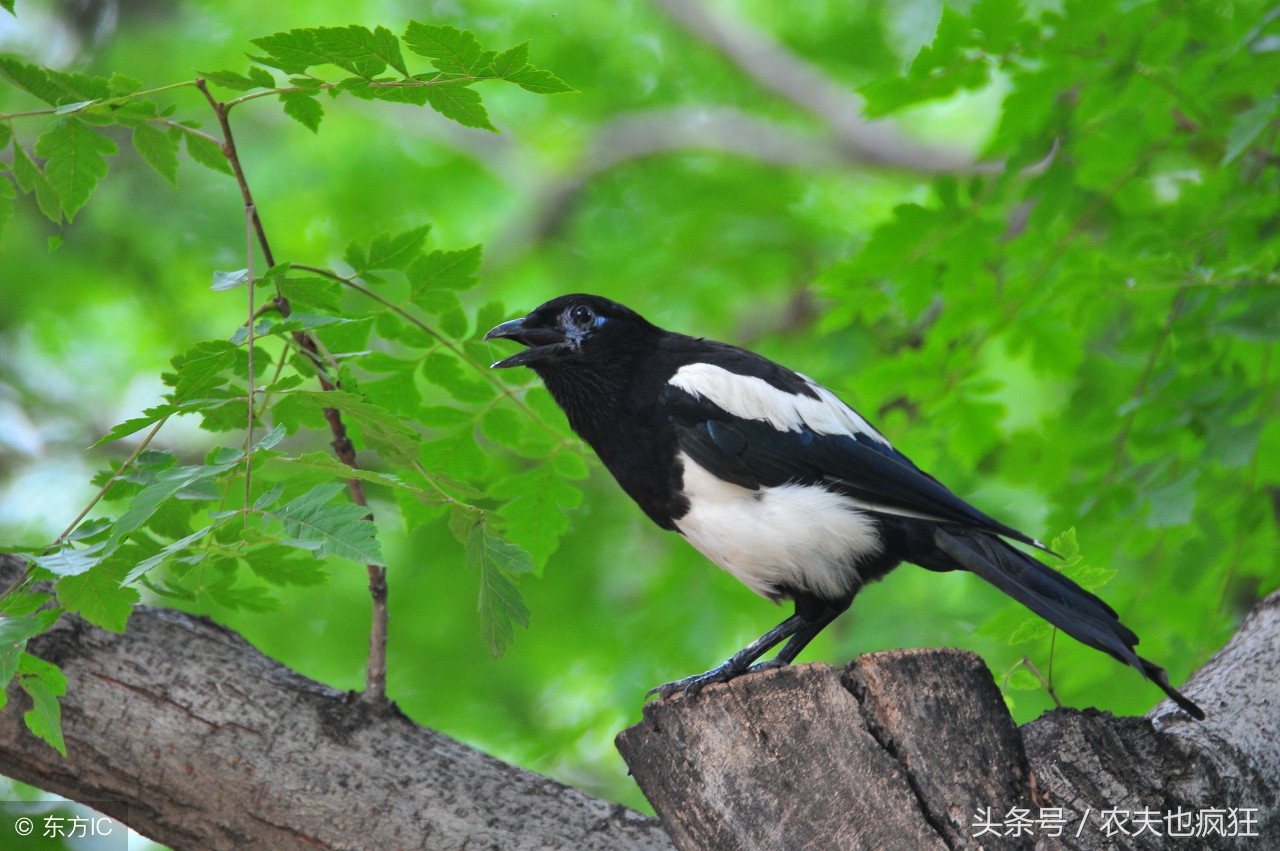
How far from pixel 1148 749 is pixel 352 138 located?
22.2 ft

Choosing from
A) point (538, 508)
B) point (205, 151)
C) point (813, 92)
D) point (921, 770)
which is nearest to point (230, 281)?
point (205, 151)

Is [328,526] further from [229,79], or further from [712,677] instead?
[712,677]

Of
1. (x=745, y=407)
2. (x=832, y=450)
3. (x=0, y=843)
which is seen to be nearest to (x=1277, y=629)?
(x=832, y=450)

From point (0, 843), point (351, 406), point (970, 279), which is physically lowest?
point (0, 843)

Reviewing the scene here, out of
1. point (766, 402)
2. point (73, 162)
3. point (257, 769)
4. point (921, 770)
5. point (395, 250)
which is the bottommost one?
point (921, 770)

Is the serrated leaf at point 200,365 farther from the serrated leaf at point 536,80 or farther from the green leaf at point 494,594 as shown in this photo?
the serrated leaf at point 536,80

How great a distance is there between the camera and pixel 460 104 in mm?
1975

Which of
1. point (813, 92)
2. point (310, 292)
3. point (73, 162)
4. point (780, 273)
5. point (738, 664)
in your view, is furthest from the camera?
point (813, 92)

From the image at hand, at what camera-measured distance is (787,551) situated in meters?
2.70

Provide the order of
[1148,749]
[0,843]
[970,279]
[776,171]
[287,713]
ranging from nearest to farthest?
[1148,749] → [287,713] → [0,843] → [970,279] → [776,171]

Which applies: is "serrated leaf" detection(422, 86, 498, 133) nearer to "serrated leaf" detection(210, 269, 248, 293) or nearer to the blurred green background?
"serrated leaf" detection(210, 269, 248, 293)

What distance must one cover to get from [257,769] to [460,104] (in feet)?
5.02

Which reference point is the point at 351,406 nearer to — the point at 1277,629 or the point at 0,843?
the point at 0,843

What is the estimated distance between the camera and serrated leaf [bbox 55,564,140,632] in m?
1.78
